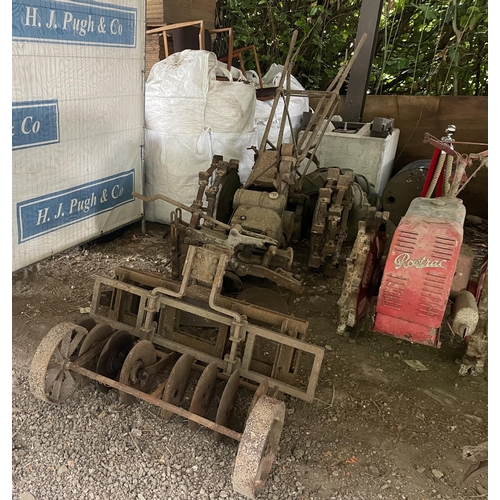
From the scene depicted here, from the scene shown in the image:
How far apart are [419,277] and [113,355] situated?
1.74 metres

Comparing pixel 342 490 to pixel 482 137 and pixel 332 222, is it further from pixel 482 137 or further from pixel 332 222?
pixel 482 137

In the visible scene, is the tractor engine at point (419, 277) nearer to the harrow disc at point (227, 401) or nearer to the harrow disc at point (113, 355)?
the harrow disc at point (227, 401)

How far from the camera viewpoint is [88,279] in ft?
12.3

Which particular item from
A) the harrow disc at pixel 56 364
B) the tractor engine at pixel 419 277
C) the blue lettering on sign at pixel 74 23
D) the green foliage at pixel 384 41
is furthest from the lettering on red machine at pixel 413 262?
the green foliage at pixel 384 41

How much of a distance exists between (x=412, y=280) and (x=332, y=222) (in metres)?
1.34

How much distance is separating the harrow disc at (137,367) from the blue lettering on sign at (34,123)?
168 cm

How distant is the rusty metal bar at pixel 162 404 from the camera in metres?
2.08

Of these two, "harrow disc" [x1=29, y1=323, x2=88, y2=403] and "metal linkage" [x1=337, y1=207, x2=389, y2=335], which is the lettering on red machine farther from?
"harrow disc" [x1=29, y1=323, x2=88, y2=403]

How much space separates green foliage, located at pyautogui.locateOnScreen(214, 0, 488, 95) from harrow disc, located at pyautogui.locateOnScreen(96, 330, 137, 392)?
222 inches

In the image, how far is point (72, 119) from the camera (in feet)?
11.4

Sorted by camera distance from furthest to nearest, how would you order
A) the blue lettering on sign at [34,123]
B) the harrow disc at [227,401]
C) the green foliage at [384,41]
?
the green foliage at [384,41], the blue lettering on sign at [34,123], the harrow disc at [227,401]

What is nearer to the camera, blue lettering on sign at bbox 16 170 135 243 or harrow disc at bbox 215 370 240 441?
harrow disc at bbox 215 370 240 441

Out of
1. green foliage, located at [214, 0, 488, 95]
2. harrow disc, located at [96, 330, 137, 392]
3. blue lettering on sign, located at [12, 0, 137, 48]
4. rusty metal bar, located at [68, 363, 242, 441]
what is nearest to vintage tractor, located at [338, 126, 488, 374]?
rusty metal bar, located at [68, 363, 242, 441]

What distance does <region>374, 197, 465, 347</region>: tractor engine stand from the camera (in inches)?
95.8
